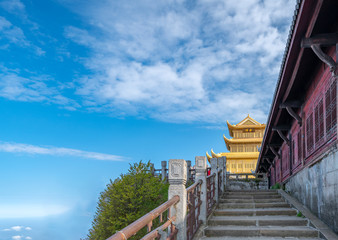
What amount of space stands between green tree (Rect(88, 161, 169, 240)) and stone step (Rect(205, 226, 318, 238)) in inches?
379

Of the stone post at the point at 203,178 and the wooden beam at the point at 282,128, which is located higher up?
the wooden beam at the point at 282,128

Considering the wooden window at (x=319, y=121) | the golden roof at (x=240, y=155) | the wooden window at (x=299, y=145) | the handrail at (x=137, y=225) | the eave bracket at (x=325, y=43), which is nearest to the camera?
the handrail at (x=137, y=225)

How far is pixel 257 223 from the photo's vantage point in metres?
8.15

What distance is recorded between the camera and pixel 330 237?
260 inches

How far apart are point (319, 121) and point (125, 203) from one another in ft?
38.8

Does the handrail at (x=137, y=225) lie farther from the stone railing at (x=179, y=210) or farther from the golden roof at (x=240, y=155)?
the golden roof at (x=240, y=155)

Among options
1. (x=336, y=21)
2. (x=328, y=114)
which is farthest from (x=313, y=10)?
(x=328, y=114)

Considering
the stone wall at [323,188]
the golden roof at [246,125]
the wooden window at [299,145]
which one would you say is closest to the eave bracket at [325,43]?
the stone wall at [323,188]

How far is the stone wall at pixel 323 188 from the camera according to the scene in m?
6.64

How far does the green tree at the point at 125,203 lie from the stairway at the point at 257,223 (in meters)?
7.80

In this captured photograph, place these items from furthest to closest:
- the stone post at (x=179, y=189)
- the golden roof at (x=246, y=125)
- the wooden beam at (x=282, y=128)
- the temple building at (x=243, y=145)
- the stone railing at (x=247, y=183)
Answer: the golden roof at (x=246, y=125) → the temple building at (x=243, y=145) → the stone railing at (x=247, y=183) → the wooden beam at (x=282, y=128) → the stone post at (x=179, y=189)

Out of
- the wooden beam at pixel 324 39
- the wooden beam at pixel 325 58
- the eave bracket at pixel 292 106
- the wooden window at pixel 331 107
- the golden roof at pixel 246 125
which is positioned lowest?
the wooden window at pixel 331 107

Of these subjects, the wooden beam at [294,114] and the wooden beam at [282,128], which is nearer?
the wooden beam at [294,114]

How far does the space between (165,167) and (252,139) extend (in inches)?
577
